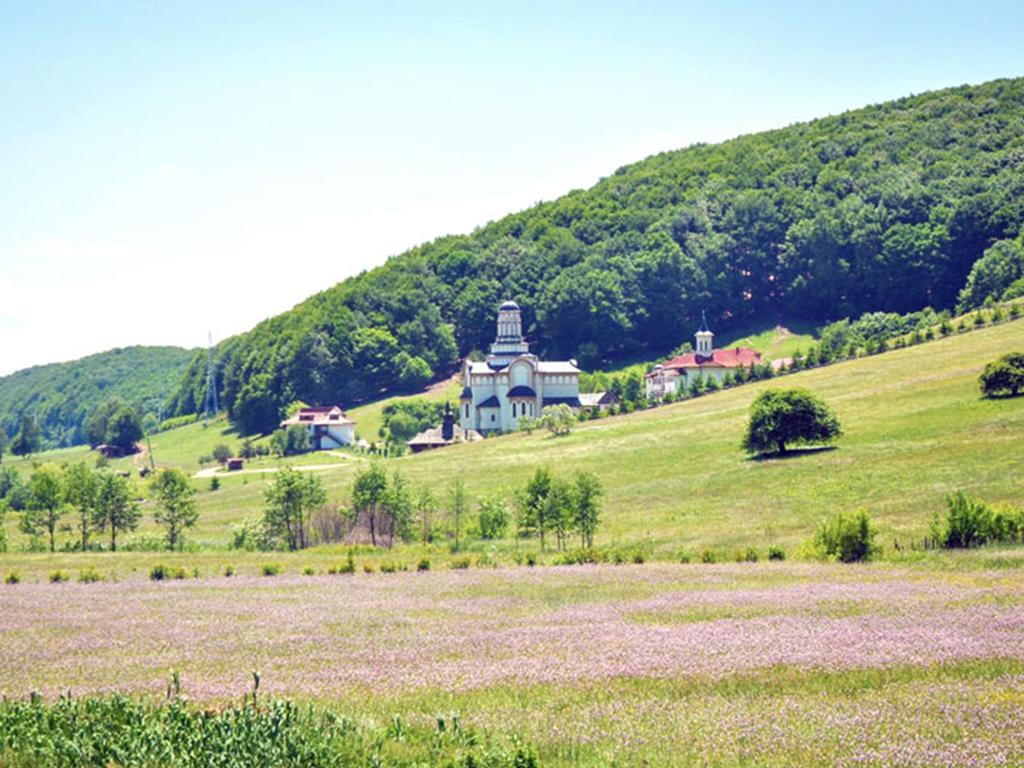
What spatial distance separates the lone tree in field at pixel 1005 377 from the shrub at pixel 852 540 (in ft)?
150

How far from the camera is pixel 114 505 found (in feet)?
225

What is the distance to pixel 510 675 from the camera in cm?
1869

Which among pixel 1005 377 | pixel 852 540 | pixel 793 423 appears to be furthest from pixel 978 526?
→ pixel 1005 377

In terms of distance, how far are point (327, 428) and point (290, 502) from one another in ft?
315

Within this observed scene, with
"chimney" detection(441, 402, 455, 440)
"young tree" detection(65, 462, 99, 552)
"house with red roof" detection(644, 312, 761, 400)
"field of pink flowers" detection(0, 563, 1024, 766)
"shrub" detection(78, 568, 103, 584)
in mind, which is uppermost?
"house with red roof" detection(644, 312, 761, 400)

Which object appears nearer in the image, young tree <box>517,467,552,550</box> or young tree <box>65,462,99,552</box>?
young tree <box>517,467,552,550</box>

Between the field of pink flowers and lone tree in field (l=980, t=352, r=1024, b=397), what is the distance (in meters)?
52.1

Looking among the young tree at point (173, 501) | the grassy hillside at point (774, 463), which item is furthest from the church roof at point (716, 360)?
the young tree at point (173, 501)

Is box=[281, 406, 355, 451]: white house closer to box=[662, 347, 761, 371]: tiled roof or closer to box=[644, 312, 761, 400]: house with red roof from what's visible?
box=[644, 312, 761, 400]: house with red roof

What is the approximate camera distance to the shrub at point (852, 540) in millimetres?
38531

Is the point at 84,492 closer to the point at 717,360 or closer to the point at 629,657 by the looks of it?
the point at 629,657

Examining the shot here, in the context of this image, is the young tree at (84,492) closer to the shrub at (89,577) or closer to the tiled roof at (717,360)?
the shrub at (89,577)

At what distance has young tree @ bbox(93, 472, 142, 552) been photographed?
68250 mm

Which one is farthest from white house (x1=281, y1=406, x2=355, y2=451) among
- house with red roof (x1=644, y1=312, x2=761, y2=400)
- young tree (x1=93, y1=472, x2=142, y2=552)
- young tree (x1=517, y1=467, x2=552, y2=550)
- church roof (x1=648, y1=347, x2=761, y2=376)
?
young tree (x1=517, y1=467, x2=552, y2=550)
